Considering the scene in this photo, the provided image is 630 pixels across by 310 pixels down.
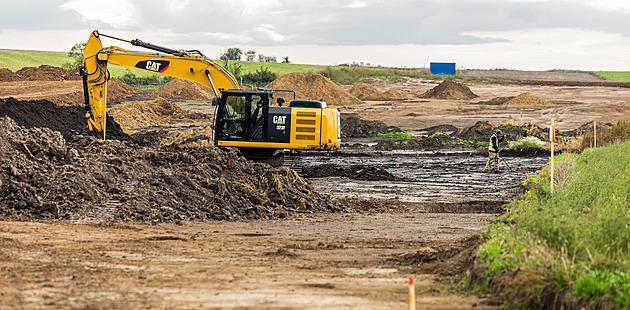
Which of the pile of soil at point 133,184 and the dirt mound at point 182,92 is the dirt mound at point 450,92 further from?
the pile of soil at point 133,184

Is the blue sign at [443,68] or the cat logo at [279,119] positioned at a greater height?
the blue sign at [443,68]

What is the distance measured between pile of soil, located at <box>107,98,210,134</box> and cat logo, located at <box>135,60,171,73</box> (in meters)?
18.6

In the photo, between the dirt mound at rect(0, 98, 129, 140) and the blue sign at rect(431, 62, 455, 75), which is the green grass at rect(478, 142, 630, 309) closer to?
the dirt mound at rect(0, 98, 129, 140)

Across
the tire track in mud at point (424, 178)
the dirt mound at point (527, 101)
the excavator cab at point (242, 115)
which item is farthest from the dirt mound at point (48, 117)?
the dirt mound at point (527, 101)

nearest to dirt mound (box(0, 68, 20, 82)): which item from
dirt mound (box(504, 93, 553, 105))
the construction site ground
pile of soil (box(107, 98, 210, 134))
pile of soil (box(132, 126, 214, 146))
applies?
pile of soil (box(107, 98, 210, 134))

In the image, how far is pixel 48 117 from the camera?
2845 cm

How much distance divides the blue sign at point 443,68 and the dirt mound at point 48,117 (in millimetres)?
76466

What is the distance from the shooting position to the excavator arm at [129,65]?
2055cm

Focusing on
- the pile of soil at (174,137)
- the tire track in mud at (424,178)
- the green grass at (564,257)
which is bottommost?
the tire track in mud at (424,178)

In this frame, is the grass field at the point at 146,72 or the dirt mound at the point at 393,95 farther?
the grass field at the point at 146,72

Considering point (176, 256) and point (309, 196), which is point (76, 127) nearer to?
point (309, 196)

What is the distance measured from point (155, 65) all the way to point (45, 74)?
51249 mm

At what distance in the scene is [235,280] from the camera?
8625 mm

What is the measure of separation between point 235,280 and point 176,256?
2.21 metres
